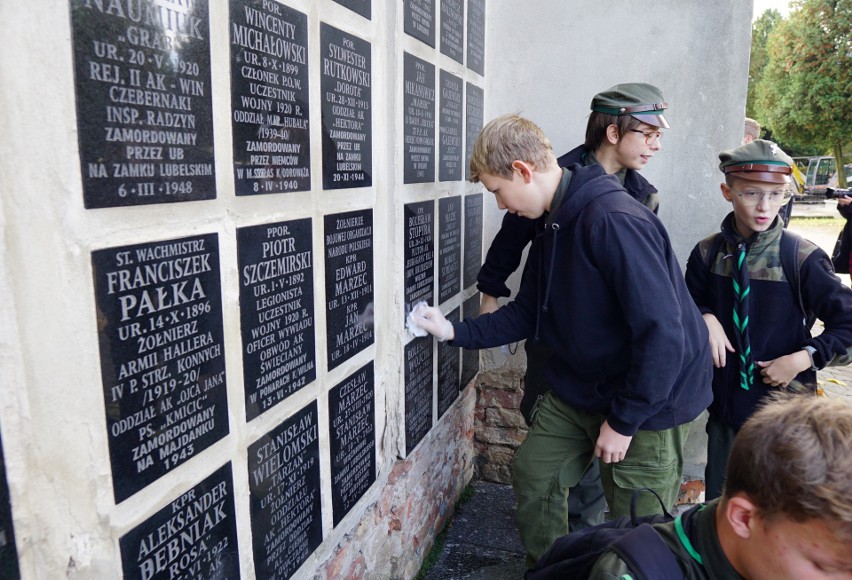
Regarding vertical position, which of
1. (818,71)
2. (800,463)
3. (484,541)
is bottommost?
(484,541)

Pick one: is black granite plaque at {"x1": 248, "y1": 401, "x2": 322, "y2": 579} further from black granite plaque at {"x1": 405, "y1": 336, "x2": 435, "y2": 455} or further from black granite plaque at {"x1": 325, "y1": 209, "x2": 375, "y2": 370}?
black granite plaque at {"x1": 405, "y1": 336, "x2": 435, "y2": 455}

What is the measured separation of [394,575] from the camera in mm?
2506

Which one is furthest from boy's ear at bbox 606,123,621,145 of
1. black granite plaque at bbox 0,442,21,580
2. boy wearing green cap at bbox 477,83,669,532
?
black granite plaque at bbox 0,442,21,580

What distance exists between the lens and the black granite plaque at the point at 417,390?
97.7 inches

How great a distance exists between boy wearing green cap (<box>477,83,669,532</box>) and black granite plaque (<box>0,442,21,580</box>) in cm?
178

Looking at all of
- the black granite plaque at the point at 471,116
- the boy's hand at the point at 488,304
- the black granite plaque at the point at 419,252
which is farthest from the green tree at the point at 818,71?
the black granite plaque at the point at 419,252

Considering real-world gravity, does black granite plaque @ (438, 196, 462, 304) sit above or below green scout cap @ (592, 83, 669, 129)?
below

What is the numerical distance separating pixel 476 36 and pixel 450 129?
681mm

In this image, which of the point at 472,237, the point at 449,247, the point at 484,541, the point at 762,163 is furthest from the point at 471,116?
the point at 484,541

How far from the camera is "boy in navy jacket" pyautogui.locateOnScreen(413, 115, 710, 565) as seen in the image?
6.19 ft

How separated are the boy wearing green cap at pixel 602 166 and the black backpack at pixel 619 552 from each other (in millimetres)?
1118

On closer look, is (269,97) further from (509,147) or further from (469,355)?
(469,355)

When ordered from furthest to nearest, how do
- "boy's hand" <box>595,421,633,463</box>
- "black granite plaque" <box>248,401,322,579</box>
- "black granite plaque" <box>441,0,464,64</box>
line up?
"black granite plaque" <box>441,0,464,64</box>, "boy's hand" <box>595,421,633,463</box>, "black granite plaque" <box>248,401,322,579</box>

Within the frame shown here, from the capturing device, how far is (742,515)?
112 cm
